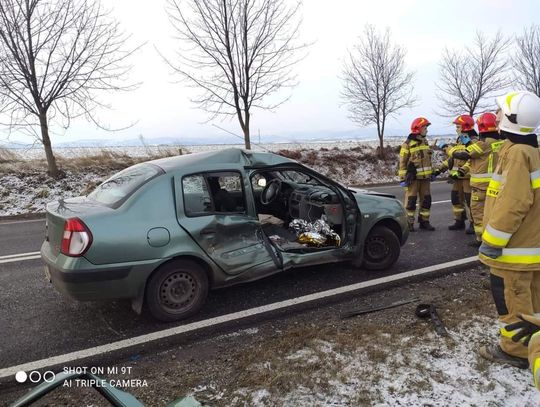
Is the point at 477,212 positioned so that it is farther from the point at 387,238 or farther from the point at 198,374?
the point at 198,374

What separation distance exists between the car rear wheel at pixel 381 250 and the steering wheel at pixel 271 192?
1.35 m

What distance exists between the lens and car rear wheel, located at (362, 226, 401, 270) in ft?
17.1

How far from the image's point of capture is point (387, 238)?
17.2ft

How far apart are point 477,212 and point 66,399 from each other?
18.6ft

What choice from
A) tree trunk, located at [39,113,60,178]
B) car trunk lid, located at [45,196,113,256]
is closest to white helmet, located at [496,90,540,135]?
car trunk lid, located at [45,196,113,256]

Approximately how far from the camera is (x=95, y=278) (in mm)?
3516

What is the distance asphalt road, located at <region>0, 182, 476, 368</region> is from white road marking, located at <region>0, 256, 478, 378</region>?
3.3 inches

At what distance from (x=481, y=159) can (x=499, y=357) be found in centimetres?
386

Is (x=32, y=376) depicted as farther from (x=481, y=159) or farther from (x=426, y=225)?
(x=426, y=225)

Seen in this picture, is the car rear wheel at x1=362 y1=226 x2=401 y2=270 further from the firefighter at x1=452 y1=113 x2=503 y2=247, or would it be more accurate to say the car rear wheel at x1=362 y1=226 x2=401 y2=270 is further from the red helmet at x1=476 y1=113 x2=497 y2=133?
the red helmet at x1=476 y1=113 x2=497 y2=133

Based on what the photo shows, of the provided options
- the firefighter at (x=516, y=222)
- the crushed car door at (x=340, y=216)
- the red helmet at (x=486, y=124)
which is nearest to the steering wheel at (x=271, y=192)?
the crushed car door at (x=340, y=216)

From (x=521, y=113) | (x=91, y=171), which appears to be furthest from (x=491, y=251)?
(x=91, y=171)

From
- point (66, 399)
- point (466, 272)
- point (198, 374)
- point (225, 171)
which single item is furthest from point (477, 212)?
point (66, 399)

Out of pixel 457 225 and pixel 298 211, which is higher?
pixel 298 211
